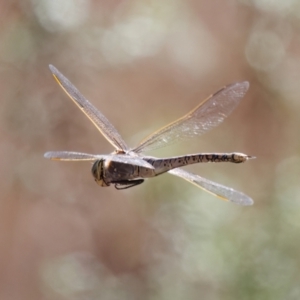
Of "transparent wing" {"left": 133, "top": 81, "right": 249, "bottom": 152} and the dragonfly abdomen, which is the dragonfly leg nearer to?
the dragonfly abdomen

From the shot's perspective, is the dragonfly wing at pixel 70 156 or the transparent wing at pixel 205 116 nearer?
the dragonfly wing at pixel 70 156

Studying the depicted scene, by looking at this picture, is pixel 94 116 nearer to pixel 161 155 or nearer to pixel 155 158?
pixel 155 158

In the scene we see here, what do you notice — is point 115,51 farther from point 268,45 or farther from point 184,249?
point 184,249

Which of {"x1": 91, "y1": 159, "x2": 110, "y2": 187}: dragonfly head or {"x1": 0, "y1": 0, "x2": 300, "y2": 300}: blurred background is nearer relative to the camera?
{"x1": 91, "y1": 159, "x2": 110, "y2": 187}: dragonfly head

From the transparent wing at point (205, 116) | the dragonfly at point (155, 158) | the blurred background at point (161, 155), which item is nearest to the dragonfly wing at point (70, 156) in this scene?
the dragonfly at point (155, 158)

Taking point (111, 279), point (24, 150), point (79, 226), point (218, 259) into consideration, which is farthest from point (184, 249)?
point (79, 226)

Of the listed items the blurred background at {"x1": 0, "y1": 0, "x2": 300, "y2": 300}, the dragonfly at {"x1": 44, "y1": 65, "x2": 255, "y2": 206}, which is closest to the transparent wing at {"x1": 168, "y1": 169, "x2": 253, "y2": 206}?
the dragonfly at {"x1": 44, "y1": 65, "x2": 255, "y2": 206}

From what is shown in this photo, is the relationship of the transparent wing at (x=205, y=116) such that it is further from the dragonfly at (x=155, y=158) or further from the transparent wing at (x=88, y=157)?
the transparent wing at (x=88, y=157)
